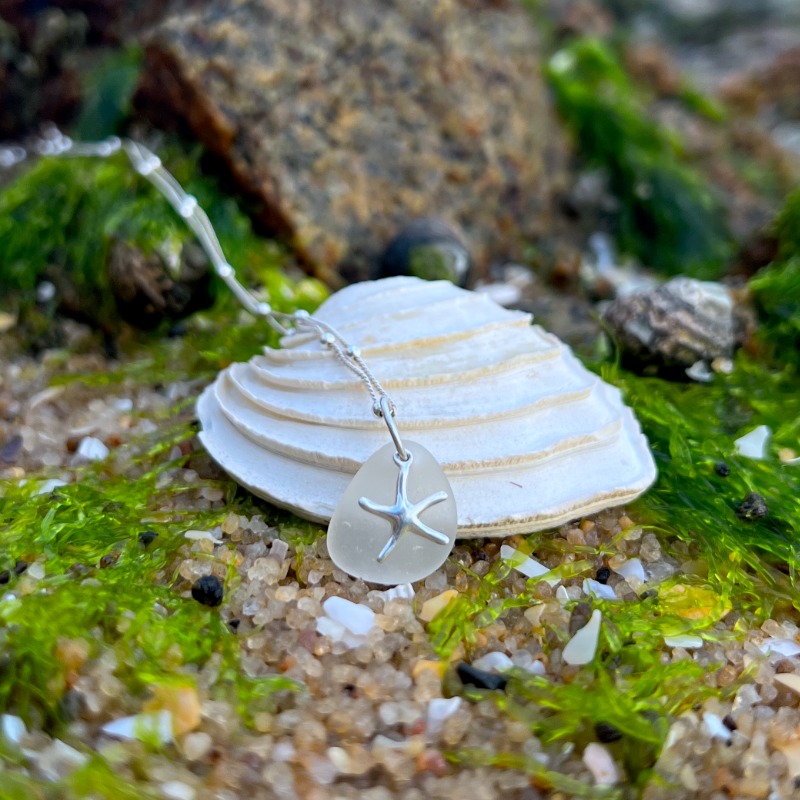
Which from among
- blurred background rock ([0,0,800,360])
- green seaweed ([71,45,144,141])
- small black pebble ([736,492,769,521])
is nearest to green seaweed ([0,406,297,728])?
blurred background rock ([0,0,800,360])

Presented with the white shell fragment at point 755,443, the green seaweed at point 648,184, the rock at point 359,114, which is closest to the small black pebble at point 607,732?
the white shell fragment at point 755,443

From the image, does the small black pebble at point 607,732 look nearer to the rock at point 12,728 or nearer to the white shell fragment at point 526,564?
the white shell fragment at point 526,564

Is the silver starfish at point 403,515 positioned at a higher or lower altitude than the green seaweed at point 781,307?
higher

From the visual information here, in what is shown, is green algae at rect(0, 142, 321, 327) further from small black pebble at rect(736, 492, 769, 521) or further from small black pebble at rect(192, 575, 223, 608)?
small black pebble at rect(736, 492, 769, 521)

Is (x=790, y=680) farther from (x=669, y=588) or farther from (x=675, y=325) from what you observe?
(x=675, y=325)

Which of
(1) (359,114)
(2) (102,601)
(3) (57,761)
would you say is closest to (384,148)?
(1) (359,114)

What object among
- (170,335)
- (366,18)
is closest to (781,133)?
(366,18)
